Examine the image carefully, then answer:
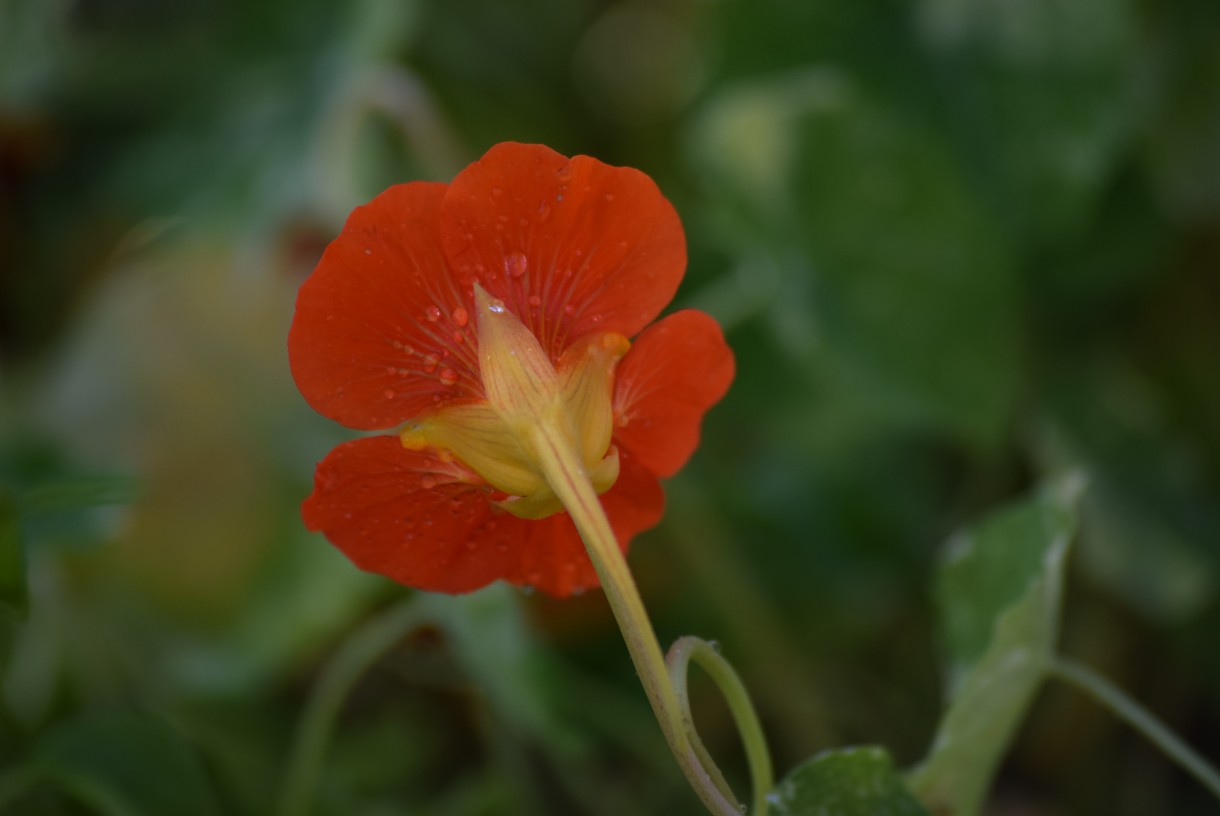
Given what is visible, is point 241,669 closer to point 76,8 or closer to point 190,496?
point 190,496

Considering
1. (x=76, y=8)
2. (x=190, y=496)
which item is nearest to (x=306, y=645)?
(x=190, y=496)

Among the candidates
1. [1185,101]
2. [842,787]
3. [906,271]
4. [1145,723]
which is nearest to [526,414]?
[842,787]

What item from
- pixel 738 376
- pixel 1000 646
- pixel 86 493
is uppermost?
pixel 86 493

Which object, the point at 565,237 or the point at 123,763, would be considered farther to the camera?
the point at 123,763

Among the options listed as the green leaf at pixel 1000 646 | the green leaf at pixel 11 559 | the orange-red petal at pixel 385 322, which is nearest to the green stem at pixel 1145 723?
the green leaf at pixel 1000 646

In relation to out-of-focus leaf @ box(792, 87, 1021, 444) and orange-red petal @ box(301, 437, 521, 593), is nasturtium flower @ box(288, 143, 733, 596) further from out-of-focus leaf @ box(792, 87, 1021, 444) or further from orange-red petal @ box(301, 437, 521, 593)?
out-of-focus leaf @ box(792, 87, 1021, 444)

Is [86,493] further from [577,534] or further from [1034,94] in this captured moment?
[1034,94]

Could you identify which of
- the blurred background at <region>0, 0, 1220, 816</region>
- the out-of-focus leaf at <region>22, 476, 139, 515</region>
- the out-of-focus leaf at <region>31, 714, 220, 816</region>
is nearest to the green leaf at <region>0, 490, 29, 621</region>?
the out-of-focus leaf at <region>22, 476, 139, 515</region>
